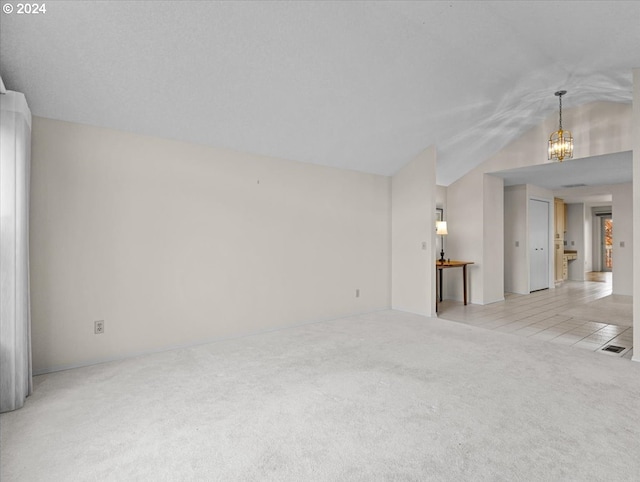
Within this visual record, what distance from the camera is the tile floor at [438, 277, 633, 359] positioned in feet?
12.8

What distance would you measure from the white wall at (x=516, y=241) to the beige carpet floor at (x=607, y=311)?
1255mm

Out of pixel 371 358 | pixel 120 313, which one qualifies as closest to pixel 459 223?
pixel 371 358

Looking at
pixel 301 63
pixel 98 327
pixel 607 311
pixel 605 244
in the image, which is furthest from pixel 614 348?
pixel 605 244

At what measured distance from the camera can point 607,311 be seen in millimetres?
5367

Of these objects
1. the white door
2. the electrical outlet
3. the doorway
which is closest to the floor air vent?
the white door

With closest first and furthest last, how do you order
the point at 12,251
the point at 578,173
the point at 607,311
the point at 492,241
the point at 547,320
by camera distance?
the point at 12,251
the point at 547,320
the point at 607,311
the point at 578,173
the point at 492,241

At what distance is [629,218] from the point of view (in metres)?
6.88

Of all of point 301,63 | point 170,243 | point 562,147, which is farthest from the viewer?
point 562,147

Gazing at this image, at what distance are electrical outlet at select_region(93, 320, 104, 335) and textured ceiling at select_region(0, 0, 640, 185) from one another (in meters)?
1.79

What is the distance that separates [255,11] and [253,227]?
2.23m

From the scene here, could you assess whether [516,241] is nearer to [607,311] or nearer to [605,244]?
[607,311]

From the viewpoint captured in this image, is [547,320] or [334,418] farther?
[547,320]

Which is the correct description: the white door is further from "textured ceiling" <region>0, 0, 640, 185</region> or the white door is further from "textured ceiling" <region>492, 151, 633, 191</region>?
"textured ceiling" <region>0, 0, 640, 185</region>

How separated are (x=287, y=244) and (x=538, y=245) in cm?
603
